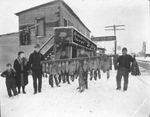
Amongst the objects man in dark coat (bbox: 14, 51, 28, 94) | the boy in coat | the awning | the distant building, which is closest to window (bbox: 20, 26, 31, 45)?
the distant building

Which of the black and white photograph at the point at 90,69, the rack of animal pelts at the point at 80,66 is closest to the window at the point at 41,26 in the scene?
the black and white photograph at the point at 90,69

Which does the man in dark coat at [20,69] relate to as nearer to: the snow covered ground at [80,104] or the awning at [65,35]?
the snow covered ground at [80,104]

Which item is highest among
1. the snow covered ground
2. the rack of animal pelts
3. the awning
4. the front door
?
the front door

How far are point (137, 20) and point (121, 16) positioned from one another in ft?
1.43

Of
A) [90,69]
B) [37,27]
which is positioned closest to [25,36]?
[37,27]

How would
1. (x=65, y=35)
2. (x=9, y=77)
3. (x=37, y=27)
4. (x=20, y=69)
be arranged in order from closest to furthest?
1. (x=9, y=77)
2. (x=20, y=69)
3. (x=65, y=35)
4. (x=37, y=27)

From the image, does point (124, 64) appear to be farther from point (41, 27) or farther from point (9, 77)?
point (41, 27)

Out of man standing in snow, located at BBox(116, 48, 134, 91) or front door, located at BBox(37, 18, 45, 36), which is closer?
man standing in snow, located at BBox(116, 48, 134, 91)

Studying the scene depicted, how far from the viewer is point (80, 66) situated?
12.1 ft

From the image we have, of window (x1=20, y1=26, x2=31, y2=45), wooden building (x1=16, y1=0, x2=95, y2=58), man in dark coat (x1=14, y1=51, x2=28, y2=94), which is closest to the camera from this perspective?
man in dark coat (x1=14, y1=51, x2=28, y2=94)

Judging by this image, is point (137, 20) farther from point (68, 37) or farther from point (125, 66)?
point (68, 37)

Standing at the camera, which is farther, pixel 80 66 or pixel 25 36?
pixel 25 36

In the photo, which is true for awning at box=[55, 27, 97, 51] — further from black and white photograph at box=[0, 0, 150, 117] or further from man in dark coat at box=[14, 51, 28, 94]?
man in dark coat at box=[14, 51, 28, 94]

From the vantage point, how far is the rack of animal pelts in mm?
3533
